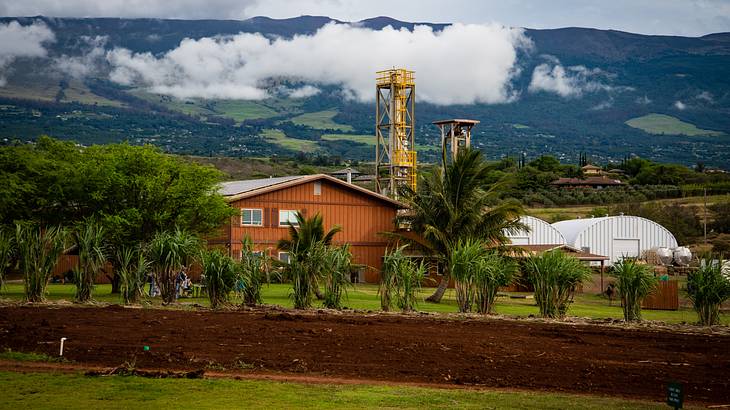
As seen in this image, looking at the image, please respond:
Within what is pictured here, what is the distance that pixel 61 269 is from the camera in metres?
48.1

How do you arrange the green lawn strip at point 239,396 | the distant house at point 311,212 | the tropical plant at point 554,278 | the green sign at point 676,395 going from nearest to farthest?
the green sign at point 676,395 < the green lawn strip at point 239,396 < the tropical plant at point 554,278 < the distant house at point 311,212

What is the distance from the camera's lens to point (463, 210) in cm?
3641

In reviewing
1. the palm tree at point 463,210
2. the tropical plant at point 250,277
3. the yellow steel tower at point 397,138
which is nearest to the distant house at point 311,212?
the yellow steel tower at point 397,138

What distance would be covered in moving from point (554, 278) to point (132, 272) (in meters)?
11.8

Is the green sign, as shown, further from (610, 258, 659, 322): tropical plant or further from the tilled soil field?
(610, 258, 659, 322): tropical plant

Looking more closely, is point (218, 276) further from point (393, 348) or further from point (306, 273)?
point (393, 348)

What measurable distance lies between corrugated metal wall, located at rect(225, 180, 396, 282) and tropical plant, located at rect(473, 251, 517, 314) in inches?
816

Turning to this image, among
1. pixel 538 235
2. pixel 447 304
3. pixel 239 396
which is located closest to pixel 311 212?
pixel 538 235

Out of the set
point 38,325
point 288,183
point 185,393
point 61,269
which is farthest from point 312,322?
point 61,269

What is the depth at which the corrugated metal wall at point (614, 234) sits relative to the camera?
59.2 metres

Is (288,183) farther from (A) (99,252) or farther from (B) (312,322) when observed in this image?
(B) (312,322)

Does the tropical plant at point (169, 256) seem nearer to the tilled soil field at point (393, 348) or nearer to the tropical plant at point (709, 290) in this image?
the tilled soil field at point (393, 348)

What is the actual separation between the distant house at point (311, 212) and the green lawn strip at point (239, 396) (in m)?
30.3

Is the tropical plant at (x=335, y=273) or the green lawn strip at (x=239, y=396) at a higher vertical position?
the tropical plant at (x=335, y=273)
